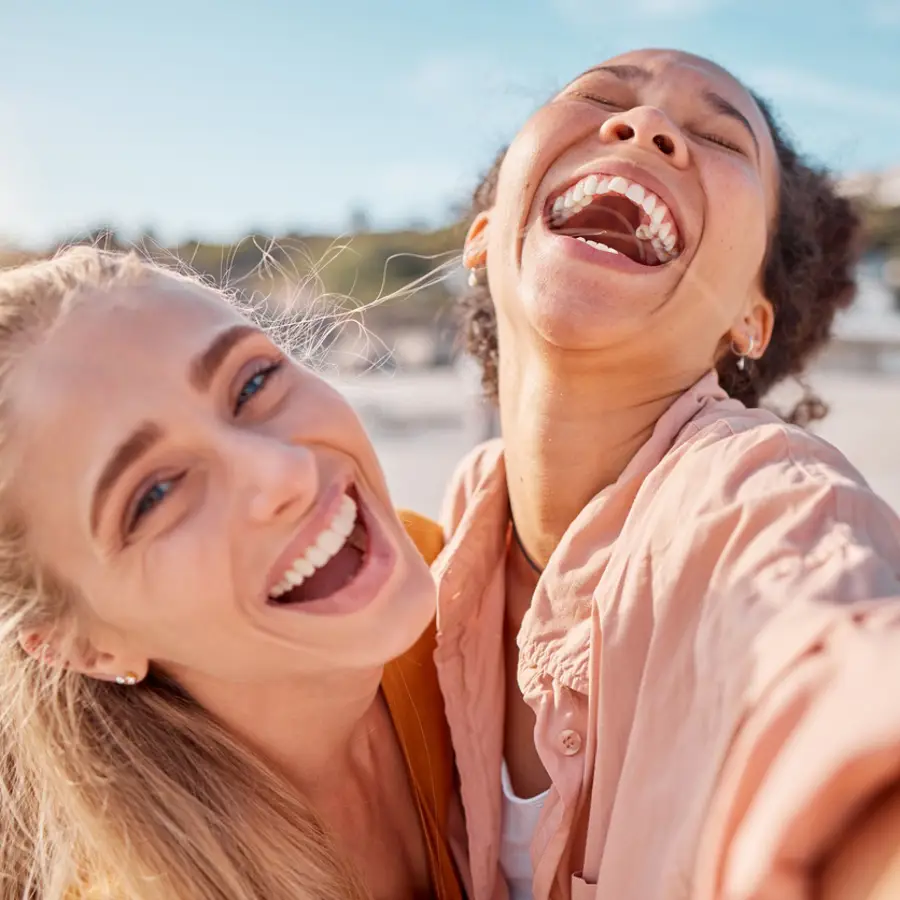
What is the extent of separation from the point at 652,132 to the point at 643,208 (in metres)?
0.11

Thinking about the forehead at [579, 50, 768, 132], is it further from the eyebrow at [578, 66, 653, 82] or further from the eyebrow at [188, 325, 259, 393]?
the eyebrow at [188, 325, 259, 393]

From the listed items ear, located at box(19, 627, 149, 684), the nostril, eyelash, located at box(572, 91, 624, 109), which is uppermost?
eyelash, located at box(572, 91, 624, 109)

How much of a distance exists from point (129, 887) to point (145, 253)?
3.00 ft

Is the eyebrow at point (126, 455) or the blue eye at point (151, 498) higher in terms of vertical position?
the eyebrow at point (126, 455)

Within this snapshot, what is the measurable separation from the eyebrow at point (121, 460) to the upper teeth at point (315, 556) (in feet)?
0.73

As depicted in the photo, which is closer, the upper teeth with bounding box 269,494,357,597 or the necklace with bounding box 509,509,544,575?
the upper teeth with bounding box 269,494,357,597

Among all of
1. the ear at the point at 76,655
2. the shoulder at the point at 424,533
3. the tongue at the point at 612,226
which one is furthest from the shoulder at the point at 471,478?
the ear at the point at 76,655

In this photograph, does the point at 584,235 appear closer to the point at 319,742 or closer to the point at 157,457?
the point at 157,457

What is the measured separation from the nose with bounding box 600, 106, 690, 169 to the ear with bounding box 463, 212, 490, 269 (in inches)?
12.3

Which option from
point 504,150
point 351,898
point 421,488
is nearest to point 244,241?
point 504,150

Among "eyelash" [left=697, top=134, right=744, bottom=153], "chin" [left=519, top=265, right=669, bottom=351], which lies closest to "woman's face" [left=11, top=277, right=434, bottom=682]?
"chin" [left=519, top=265, right=669, bottom=351]

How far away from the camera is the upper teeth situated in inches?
41.3

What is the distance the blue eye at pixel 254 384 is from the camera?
42.9 inches

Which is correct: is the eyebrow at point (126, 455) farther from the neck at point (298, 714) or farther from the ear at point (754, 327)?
the ear at point (754, 327)
